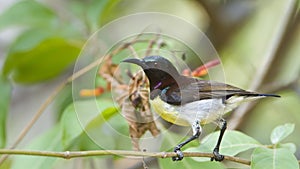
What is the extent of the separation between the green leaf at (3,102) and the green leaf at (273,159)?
0.54m

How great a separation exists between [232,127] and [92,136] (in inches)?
16.1

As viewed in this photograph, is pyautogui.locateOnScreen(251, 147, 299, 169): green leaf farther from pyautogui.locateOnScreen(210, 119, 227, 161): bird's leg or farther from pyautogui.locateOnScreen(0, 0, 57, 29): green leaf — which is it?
pyautogui.locateOnScreen(0, 0, 57, 29): green leaf

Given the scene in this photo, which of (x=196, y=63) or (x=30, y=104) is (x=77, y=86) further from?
(x=30, y=104)

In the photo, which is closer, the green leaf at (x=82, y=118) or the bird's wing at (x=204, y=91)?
the bird's wing at (x=204, y=91)

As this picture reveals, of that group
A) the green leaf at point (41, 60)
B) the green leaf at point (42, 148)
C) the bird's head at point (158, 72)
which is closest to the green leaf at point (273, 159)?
the bird's head at point (158, 72)

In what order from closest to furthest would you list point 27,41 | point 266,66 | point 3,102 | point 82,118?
point 82,118
point 3,102
point 27,41
point 266,66

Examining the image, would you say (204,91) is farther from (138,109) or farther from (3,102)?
(3,102)

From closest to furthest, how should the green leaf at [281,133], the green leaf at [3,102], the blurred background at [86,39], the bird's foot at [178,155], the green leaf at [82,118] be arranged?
the bird's foot at [178,155] < the green leaf at [281,133] < the green leaf at [82,118] < the green leaf at [3,102] < the blurred background at [86,39]

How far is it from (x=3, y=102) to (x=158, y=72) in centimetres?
52

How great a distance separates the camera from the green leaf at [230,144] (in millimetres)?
922

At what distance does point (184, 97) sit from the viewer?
2.80 feet

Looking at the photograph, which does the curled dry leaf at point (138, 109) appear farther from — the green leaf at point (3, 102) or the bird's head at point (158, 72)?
the green leaf at point (3, 102)

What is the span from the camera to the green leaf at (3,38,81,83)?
1.42 meters

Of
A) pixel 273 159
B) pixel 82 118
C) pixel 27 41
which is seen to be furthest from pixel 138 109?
pixel 27 41
